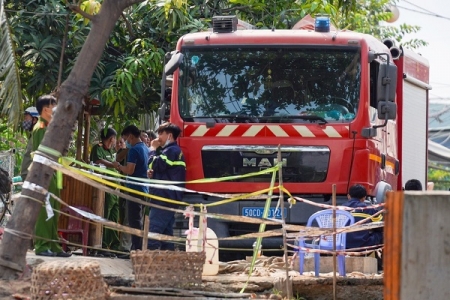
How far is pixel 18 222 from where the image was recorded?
818cm

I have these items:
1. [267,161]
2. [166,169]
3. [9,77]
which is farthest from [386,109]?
[9,77]

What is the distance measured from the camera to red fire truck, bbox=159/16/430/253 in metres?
11.1

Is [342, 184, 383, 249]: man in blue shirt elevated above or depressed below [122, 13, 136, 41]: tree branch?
below

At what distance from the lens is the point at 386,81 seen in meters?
10.9

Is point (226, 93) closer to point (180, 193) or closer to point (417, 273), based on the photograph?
point (180, 193)

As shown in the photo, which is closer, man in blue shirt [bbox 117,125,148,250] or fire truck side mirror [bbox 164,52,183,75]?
fire truck side mirror [bbox 164,52,183,75]

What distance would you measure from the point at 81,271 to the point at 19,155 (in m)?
13.6

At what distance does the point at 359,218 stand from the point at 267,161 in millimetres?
1276

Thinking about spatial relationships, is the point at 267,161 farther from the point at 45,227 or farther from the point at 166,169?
the point at 45,227

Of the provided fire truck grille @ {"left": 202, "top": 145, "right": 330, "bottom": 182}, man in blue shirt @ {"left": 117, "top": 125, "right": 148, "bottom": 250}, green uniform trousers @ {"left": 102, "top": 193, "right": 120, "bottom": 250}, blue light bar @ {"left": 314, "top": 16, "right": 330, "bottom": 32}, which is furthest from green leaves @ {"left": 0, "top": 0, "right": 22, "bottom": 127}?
blue light bar @ {"left": 314, "top": 16, "right": 330, "bottom": 32}

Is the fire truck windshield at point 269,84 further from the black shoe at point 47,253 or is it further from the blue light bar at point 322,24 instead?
the black shoe at point 47,253

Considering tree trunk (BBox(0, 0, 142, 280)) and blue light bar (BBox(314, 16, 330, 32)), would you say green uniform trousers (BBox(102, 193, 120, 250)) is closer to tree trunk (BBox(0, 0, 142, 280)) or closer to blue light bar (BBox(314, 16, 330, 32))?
blue light bar (BBox(314, 16, 330, 32))

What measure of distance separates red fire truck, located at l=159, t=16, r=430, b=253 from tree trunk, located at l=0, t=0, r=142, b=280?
105 inches

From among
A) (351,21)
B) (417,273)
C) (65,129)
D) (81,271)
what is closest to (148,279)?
(81,271)
